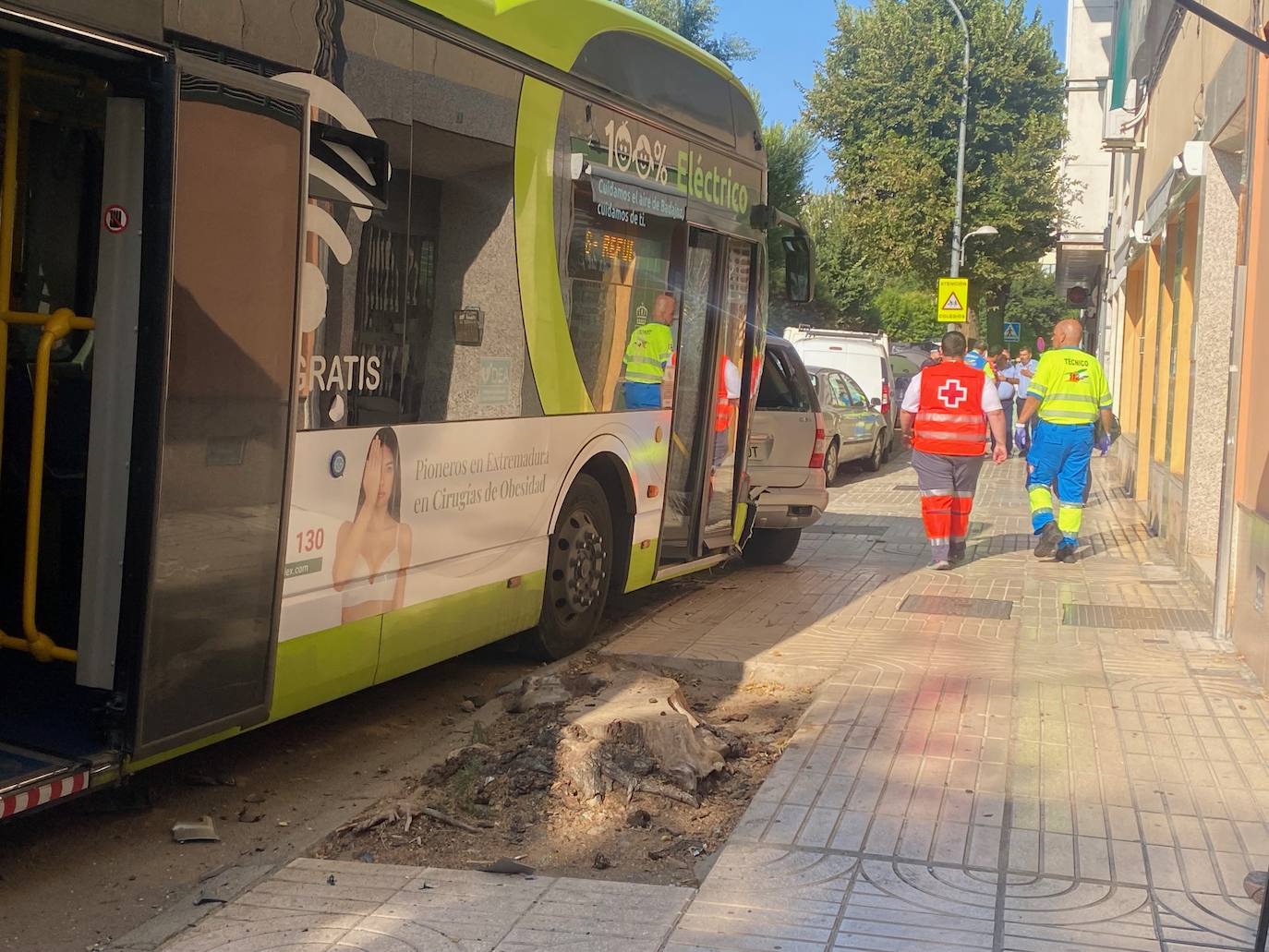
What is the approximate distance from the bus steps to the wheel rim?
343 cm

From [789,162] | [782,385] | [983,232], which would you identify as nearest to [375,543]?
[782,385]

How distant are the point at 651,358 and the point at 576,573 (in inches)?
54.9

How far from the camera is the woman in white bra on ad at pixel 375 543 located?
5688 mm

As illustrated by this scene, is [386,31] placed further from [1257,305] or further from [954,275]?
[954,275]

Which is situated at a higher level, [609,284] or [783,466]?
[609,284]

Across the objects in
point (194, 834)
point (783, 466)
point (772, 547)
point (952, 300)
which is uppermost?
point (952, 300)

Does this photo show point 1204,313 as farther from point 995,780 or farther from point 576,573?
point 995,780

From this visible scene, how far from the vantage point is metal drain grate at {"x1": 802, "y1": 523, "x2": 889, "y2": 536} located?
14.5m

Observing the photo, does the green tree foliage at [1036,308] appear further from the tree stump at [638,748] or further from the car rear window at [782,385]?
the tree stump at [638,748]

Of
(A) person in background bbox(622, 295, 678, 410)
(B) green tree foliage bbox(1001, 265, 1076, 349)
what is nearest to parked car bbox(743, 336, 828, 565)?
(A) person in background bbox(622, 295, 678, 410)

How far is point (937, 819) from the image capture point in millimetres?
5145

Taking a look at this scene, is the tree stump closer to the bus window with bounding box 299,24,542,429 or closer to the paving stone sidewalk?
the paving stone sidewalk

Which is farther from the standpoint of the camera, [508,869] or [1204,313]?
[1204,313]

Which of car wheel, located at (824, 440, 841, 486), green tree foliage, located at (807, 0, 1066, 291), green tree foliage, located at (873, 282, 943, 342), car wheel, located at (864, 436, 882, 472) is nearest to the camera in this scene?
car wheel, located at (824, 440, 841, 486)
